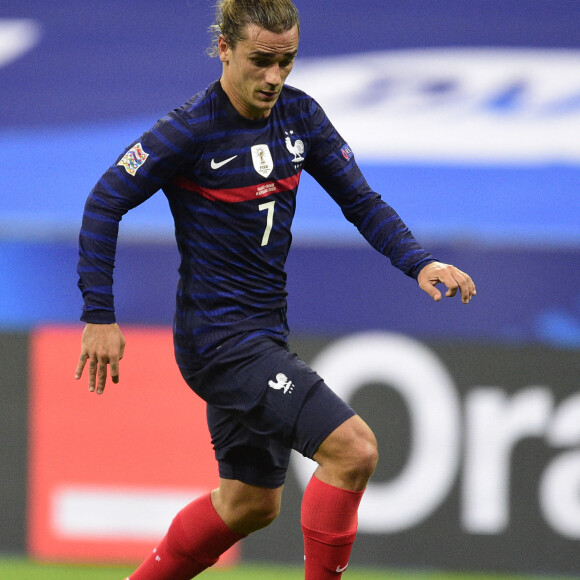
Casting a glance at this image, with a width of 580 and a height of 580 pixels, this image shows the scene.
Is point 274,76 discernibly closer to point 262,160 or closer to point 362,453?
point 262,160

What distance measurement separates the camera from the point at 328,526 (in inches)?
101

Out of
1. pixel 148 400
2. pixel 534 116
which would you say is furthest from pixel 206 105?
pixel 534 116

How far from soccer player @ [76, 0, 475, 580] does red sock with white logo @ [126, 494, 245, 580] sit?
135mm

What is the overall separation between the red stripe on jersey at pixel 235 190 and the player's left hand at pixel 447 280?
0.44m

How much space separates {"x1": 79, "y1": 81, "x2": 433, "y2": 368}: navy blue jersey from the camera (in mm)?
2607

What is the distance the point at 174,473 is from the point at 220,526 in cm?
135

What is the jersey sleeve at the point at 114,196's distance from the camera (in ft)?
8.50

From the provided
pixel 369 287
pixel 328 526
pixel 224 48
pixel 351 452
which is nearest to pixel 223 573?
pixel 369 287

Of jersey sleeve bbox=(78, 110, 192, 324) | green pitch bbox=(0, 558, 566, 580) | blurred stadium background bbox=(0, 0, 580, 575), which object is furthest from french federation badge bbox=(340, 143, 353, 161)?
green pitch bbox=(0, 558, 566, 580)

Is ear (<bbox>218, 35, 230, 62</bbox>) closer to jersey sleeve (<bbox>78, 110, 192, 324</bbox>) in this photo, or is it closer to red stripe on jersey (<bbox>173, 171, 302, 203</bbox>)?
jersey sleeve (<bbox>78, 110, 192, 324</bbox>)

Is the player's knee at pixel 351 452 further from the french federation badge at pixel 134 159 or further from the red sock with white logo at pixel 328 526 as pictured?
the french federation badge at pixel 134 159

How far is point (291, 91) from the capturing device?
283cm

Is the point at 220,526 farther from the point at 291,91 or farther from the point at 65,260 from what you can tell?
the point at 65,260

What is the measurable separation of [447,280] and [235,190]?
58cm
